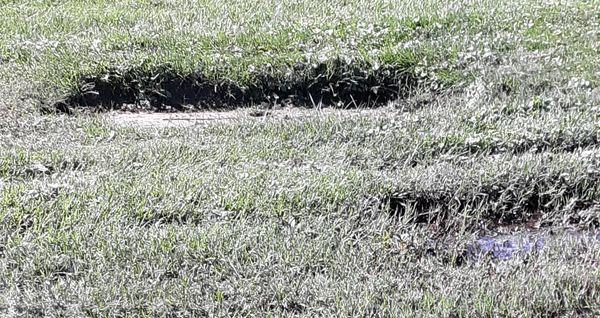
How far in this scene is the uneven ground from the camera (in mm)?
3576

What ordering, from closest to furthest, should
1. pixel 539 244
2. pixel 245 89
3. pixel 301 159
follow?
pixel 539 244, pixel 301 159, pixel 245 89

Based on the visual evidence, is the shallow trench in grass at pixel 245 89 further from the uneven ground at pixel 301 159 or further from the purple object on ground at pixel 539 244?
the purple object on ground at pixel 539 244

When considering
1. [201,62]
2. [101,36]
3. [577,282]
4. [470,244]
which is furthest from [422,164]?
[101,36]

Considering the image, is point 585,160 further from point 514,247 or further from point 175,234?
point 175,234

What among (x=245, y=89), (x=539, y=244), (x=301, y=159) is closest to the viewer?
(x=539, y=244)

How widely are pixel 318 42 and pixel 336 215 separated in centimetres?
249

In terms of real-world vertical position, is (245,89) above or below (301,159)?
below

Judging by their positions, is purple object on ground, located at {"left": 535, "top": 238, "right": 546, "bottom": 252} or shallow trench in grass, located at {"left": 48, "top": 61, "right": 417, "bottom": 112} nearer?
purple object on ground, located at {"left": 535, "top": 238, "right": 546, "bottom": 252}

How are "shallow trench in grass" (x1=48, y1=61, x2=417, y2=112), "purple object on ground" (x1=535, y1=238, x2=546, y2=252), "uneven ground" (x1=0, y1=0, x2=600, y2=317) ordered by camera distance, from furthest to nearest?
"shallow trench in grass" (x1=48, y1=61, x2=417, y2=112), "purple object on ground" (x1=535, y1=238, x2=546, y2=252), "uneven ground" (x1=0, y1=0, x2=600, y2=317)

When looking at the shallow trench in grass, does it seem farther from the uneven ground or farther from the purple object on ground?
the purple object on ground

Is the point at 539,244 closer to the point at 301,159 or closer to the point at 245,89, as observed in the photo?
the point at 301,159

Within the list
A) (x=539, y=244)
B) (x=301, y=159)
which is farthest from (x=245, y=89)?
(x=539, y=244)

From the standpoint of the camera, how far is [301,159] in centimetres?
478

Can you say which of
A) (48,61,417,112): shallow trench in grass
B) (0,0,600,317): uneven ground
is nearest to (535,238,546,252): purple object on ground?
(0,0,600,317): uneven ground
